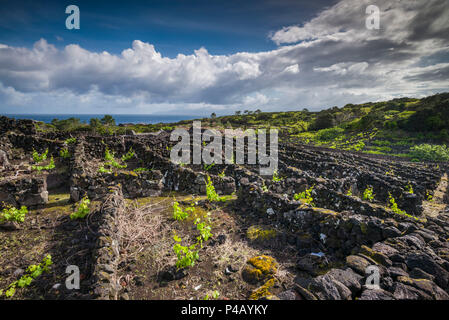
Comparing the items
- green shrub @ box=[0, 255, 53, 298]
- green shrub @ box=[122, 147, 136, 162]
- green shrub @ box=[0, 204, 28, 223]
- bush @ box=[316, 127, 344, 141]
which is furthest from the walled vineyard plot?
bush @ box=[316, 127, 344, 141]

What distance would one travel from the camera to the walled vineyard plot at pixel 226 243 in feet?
13.3

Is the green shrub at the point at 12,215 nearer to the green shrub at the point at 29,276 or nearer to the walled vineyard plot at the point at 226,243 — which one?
the walled vineyard plot at the point at 226,243

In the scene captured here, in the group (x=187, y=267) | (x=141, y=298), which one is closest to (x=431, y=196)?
(x=187, y=267)

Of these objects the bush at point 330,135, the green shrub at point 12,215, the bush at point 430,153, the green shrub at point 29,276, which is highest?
the bush at point 330,135

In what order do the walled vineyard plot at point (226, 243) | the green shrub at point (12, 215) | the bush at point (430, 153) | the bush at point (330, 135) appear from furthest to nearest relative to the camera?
the bush at point (330, 135) → the bush at point (430, 153) → the green shrub at point (12, 215) → the walled vineyard plot at point (226, 243)

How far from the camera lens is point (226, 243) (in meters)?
6.34

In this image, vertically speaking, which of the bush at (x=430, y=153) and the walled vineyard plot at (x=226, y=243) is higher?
the bush at (x=430, y=153)

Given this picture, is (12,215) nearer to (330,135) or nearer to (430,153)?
(430,153)

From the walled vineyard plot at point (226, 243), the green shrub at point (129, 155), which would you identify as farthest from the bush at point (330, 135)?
the green shrub at point (129, 155)

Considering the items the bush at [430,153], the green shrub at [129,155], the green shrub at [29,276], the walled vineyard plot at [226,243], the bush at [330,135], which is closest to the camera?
the walled vineyard plot at [226,243]

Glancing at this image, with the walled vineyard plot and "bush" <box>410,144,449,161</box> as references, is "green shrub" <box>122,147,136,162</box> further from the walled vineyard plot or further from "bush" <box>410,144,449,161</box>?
"bush" <box>410,144,449,161</box>

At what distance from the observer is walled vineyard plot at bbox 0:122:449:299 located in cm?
405

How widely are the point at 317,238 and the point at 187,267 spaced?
405 cm

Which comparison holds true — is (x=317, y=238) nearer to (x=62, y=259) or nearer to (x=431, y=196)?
(x=62, y=259)
